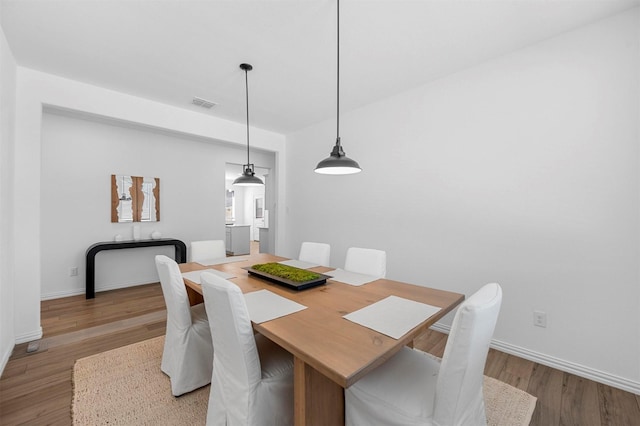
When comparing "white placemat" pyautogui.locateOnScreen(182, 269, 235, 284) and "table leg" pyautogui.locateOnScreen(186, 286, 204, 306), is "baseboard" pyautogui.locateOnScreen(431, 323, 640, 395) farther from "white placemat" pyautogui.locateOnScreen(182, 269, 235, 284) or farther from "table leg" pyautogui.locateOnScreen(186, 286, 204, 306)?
"table leg" pyautogui.locateOnScreen(186, 286, 204, 306)

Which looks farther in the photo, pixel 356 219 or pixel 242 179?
pixel 356 219

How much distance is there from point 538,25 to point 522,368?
2.69m

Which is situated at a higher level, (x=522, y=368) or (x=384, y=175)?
(x=384, y=175)

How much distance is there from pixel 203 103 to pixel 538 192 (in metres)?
3.76

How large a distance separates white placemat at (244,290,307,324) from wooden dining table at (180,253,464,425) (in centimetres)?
4

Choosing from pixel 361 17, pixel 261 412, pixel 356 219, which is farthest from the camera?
pixel 356 219

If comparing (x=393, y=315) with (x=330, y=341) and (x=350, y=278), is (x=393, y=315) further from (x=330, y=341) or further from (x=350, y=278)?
→ (x=350, y=278)

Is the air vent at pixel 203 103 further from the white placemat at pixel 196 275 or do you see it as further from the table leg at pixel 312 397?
the table leg at pixel 312 397

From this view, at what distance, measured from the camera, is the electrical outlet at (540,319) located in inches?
87.7

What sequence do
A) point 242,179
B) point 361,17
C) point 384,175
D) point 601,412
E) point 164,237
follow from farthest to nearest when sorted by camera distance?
point 164,237 → point 384,175 → point 242,179 → point 361,17 → point 601,412

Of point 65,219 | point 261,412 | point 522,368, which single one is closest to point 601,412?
point 522,368

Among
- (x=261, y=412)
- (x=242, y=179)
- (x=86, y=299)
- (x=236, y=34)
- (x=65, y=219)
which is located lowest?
(x=86, y=299)

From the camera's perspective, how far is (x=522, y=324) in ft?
7.65

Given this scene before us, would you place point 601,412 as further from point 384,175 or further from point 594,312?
point 384,175
